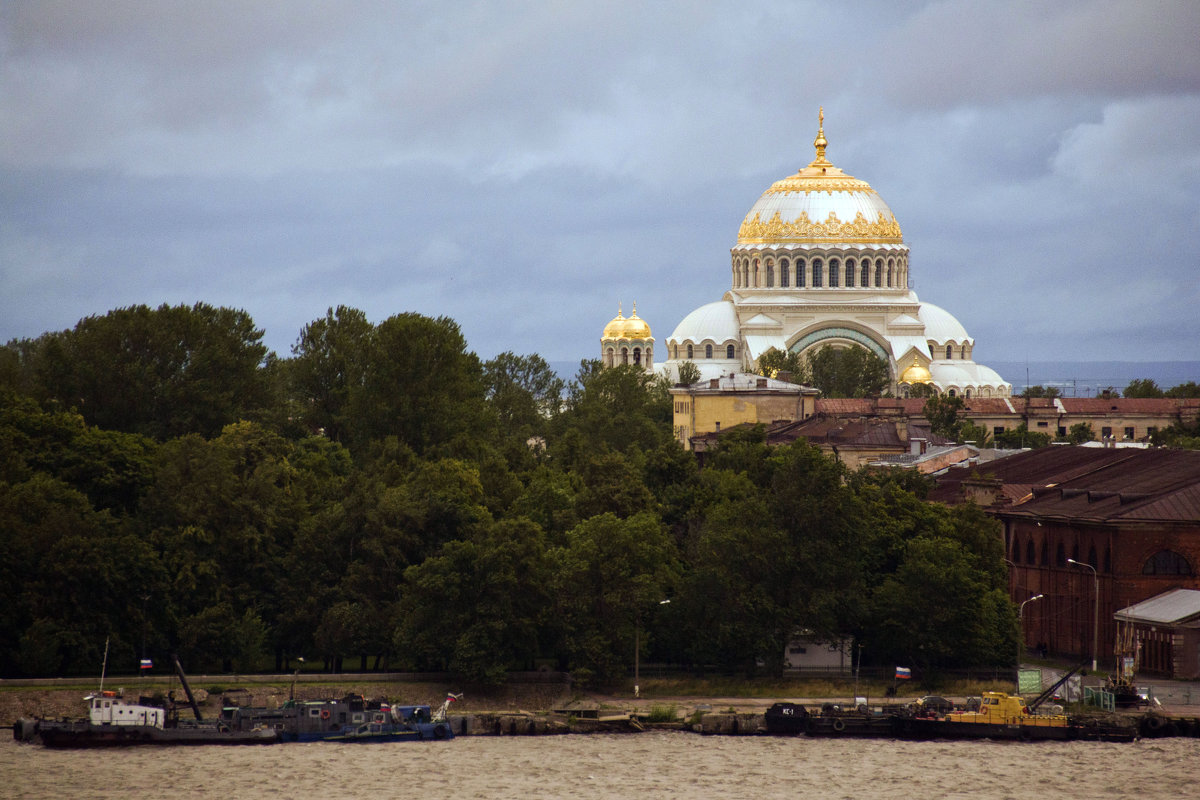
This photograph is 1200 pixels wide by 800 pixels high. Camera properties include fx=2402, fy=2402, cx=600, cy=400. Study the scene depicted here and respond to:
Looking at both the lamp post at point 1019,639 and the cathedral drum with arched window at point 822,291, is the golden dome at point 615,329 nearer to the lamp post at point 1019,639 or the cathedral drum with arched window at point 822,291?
the cathedral drum with arched window at point 822,291

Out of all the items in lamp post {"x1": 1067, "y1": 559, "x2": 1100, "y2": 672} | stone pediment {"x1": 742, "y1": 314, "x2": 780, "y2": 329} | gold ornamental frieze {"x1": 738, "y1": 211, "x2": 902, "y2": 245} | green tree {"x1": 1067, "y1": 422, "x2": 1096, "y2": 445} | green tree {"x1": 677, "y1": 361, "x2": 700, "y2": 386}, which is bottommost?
lamp post {"x1": 1067, "y1": 559, "x2": 1100, "y2": 672}

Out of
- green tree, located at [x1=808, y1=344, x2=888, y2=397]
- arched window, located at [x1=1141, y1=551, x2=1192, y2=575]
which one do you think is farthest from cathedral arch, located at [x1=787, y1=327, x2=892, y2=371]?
arched window, located at [x1=1141, y1=551, x2=1192, y2=575]

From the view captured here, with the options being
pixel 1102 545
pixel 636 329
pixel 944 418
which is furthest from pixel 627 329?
pixel 1102 545

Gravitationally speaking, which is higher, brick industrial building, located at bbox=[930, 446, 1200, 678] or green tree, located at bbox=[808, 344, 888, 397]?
green tree, located at bbox=[808, 344, 888, 397]

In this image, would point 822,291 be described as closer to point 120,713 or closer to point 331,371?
point 331,371

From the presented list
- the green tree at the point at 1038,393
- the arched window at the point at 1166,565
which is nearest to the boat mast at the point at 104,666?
the arched window at the point at 1166,565

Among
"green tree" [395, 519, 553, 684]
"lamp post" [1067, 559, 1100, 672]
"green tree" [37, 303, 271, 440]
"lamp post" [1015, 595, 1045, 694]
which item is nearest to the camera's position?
"green tree" [395, 519, 553, 684]

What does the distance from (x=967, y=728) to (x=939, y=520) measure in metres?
11.4

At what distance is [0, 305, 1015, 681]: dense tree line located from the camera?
63125mm

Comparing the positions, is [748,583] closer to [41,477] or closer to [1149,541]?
[1149,541]

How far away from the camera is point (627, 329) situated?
16712 cm

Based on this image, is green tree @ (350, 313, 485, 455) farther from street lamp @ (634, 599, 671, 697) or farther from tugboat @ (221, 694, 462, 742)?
tugboat @ (221, 694, 462, 742)

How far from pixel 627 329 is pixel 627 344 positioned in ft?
4.26

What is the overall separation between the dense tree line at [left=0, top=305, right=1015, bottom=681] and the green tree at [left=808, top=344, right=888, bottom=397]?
228 feet
